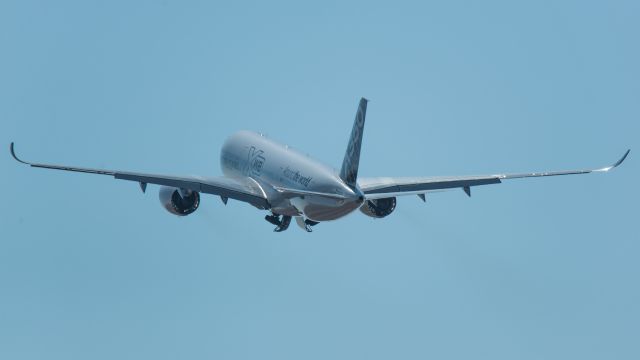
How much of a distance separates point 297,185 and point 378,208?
7.86 metres

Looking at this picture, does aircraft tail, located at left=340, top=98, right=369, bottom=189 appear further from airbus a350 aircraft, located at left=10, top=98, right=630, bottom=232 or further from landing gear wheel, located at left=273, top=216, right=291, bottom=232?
landing gear wheel, located at left=273, top=216, right=291, bottom=232

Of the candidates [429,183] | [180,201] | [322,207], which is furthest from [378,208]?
[180,201]

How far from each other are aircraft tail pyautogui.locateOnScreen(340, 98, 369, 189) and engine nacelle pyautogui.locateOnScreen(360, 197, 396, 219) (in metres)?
10.4

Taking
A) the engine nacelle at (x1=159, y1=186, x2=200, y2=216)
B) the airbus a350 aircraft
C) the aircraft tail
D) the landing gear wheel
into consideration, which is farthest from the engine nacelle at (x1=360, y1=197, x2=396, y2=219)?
the engine nacelle at (x1=159, y1=186, x2=200, y2=216)

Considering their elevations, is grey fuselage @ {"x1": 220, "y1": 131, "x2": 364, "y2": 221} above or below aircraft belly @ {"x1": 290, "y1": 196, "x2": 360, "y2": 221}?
above

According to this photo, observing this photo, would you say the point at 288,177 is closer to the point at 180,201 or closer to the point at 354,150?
the point at 180,201

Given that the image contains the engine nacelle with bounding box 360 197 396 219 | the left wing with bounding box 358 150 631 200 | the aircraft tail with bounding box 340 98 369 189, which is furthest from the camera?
the engine nacelle with bounding box 360 197 396 219

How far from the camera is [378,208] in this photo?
104000 millimetres

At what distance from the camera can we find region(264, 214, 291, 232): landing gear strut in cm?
10238

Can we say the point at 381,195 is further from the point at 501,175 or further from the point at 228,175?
the point at 228,175

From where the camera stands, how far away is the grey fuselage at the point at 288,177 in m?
94.1

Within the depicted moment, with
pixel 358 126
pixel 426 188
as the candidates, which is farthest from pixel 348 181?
pixel 426 188

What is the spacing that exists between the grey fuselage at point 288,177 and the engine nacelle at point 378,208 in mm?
5802

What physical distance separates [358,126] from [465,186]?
1098 centimetres
